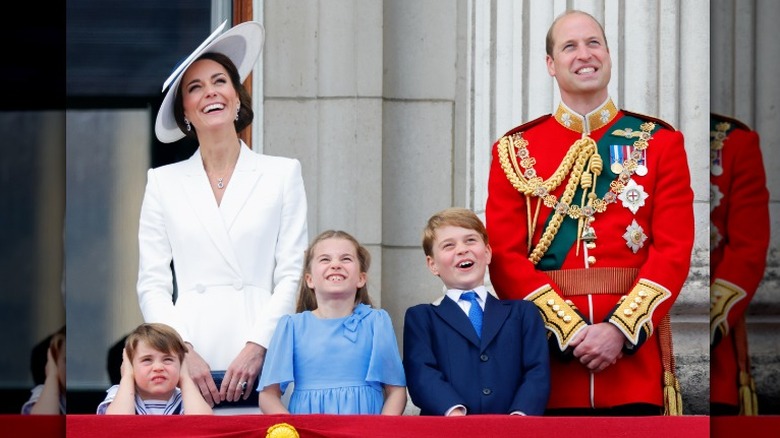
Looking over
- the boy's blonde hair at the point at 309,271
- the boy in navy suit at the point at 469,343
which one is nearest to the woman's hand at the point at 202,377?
the boy's blonde hair at the point at 309,271

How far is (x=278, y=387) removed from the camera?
20.2 feet

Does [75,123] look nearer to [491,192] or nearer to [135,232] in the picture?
[135,232]

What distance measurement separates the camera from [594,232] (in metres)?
6.40

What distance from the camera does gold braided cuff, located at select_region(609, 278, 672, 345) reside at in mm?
6211

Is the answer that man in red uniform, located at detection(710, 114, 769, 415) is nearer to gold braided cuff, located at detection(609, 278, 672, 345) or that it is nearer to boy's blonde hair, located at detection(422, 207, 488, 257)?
gold braided cuff, located at detection(609, 278, 672, 345)

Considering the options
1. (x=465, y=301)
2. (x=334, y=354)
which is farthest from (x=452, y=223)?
(x=334, y=354)

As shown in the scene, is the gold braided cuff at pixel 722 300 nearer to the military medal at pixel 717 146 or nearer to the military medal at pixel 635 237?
the military medal at pixel 635 237

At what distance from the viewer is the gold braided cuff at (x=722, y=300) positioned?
6176mm

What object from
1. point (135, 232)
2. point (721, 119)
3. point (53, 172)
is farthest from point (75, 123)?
point (721, 119)

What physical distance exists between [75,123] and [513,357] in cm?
212

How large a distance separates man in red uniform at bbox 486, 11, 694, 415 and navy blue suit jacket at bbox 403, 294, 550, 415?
122 millimetres

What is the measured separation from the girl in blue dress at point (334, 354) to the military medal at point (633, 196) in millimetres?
894

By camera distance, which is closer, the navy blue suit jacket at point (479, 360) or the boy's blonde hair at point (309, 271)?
the navy blue suit jacket at point (479, 360)

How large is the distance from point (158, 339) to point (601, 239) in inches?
58.9
